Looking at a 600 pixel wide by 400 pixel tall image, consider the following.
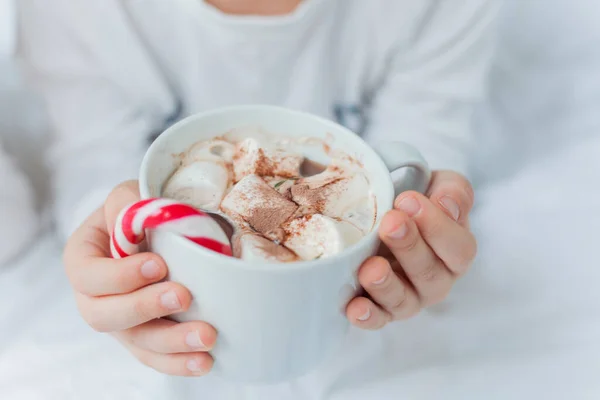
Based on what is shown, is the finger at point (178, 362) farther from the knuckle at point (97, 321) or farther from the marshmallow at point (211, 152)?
the marshmallow at point (211, 152)

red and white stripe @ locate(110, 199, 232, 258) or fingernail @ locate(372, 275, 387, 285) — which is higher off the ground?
red and white stripe @ locate(110, 199, 232, 258)

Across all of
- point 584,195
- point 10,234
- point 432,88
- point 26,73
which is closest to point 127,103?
point 26,73

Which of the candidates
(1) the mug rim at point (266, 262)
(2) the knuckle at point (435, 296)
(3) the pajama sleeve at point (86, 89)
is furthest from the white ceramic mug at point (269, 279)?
(3) the pajama sleeve at point (86, 89)

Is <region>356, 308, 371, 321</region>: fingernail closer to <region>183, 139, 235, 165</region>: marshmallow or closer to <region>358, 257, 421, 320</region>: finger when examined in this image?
<region>358, 257, 421, 320</region>: finger

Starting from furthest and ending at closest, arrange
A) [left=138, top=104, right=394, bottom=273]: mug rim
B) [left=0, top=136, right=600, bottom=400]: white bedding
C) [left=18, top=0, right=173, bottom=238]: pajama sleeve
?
[left=18, top=0, right=173, bottom=238]: pajama sleeve, [left=0, top=136, right=600, bottom=400]: white bedding, [left=138, top=104, right=394, bottom=273]: mug rim

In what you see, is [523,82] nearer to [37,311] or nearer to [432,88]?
[432,88]

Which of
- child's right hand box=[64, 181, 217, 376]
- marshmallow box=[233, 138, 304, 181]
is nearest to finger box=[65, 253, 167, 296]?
child's right hand box=[64, 181, 217, 376]
